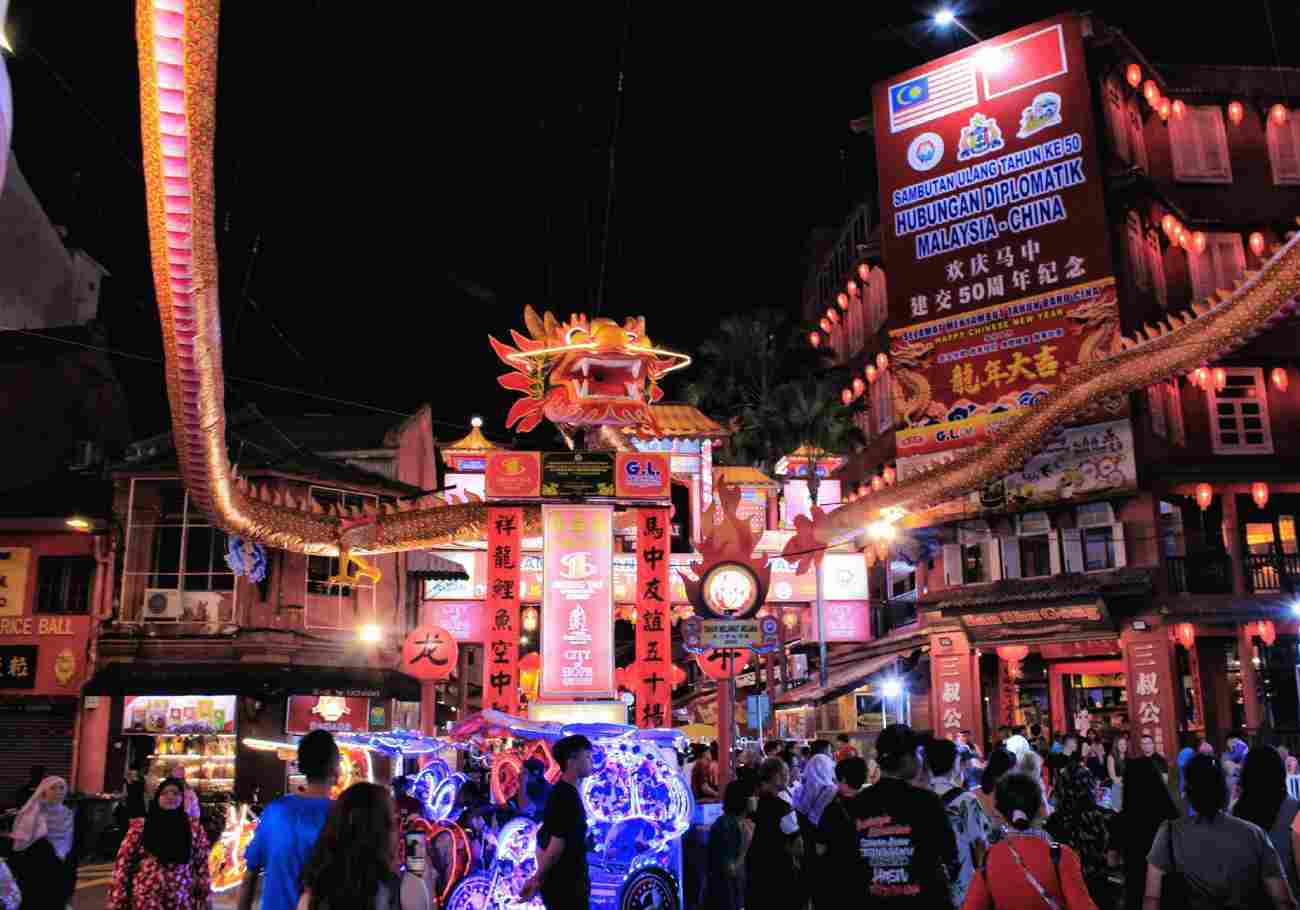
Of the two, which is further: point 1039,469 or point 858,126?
point 858,126

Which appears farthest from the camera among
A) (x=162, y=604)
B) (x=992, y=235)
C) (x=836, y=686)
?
(x=836, y=686)

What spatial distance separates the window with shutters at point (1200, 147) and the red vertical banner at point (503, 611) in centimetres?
2260

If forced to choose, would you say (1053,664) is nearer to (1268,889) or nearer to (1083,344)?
(1083,344)

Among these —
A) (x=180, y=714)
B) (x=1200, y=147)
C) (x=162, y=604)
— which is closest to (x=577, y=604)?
(x=180, y=714)

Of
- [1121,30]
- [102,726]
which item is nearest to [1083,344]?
[1121,30]

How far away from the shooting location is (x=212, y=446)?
712 inches

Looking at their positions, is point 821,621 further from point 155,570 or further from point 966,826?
point 966,826

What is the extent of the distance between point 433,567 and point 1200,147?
2528 centimetres

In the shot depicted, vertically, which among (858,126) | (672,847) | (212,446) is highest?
(858,126)

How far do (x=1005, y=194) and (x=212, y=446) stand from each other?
2250cm

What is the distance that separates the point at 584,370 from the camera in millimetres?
22781

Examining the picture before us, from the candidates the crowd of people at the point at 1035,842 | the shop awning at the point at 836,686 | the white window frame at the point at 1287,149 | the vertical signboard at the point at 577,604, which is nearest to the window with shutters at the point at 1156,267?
the white window frame at the point at 1287,149

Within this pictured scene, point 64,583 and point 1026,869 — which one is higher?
point 64,583

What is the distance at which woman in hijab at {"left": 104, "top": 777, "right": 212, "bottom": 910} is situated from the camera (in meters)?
9.18
